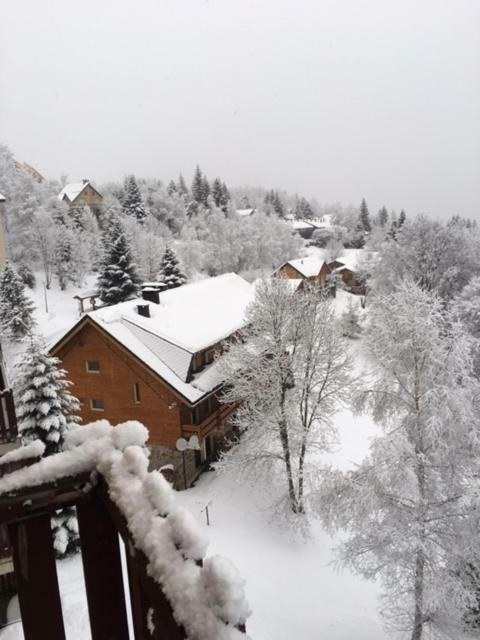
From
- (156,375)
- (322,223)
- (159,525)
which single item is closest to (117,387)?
(156,375)

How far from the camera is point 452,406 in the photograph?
9.78 meters

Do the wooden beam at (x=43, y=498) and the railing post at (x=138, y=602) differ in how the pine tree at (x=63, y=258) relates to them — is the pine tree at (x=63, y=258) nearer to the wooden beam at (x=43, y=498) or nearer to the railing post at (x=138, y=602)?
the wooden beam at (x=43, y=498)

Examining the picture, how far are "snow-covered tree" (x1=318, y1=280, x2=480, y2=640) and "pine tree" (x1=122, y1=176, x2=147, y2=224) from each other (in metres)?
67.0

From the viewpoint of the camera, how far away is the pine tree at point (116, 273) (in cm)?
3716

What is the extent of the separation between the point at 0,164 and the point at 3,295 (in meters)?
27.5

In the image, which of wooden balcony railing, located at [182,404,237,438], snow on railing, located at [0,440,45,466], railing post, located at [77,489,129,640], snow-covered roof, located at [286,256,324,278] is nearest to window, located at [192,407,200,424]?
wooden balcony railing, located at [182,404,237,438]

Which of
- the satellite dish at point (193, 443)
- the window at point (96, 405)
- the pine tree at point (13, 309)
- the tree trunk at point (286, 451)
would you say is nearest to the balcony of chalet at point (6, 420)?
the satellite dish at point (193, 443)

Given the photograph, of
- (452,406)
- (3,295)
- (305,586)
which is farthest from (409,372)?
(3,295)

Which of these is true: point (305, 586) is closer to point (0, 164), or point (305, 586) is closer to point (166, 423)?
point (166, 423)

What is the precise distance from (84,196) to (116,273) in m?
44.0

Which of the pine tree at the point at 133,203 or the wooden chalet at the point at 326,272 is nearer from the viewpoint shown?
the wooden chalet at the point at 326,272

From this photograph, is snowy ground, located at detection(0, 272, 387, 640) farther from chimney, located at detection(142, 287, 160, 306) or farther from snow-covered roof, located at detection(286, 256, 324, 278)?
snow-covered roof, located at detection(286, 256, 324, 278)

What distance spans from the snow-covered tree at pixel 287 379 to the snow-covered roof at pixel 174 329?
7.21 ft

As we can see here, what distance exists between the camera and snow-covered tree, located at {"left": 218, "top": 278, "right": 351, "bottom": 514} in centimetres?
1630
